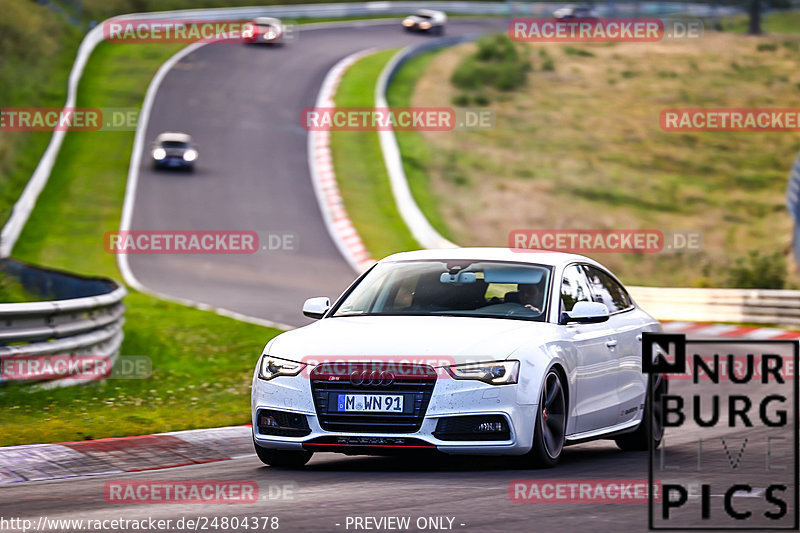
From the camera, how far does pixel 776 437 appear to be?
11.5 m

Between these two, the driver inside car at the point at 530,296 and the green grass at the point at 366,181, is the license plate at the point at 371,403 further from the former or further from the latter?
the green grass at the point at 366,181

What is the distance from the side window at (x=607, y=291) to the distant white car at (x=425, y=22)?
6018cm

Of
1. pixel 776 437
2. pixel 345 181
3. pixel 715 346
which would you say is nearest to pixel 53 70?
pixel 345 181

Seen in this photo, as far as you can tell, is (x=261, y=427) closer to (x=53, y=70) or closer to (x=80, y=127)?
(x=80, y=127)

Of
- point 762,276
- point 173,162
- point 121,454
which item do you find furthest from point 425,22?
point 121,454

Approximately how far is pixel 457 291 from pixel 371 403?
1.47 metres

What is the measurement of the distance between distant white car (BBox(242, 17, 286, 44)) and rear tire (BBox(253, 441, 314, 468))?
5147 centimetres

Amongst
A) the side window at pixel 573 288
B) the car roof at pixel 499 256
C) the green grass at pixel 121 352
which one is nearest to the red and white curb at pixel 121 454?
the green grass at pixel 121 352

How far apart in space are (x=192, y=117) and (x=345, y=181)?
923cm

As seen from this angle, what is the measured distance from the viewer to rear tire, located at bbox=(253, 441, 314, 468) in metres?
9.16

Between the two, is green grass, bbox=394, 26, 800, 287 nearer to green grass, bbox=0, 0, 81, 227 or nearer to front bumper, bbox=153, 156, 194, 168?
front bumper, bbox=153, 156, 194, 168

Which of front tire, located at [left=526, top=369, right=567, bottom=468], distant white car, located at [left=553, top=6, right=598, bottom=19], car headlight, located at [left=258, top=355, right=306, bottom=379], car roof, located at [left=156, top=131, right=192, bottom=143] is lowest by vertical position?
car roof, located at [left=156, top=131, right=192, bottom=143]

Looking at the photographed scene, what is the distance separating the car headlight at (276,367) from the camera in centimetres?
882

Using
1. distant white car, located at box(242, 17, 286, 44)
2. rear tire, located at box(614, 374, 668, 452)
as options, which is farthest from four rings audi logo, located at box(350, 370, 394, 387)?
distant white car, located at box(242, 17, 286, 44)
